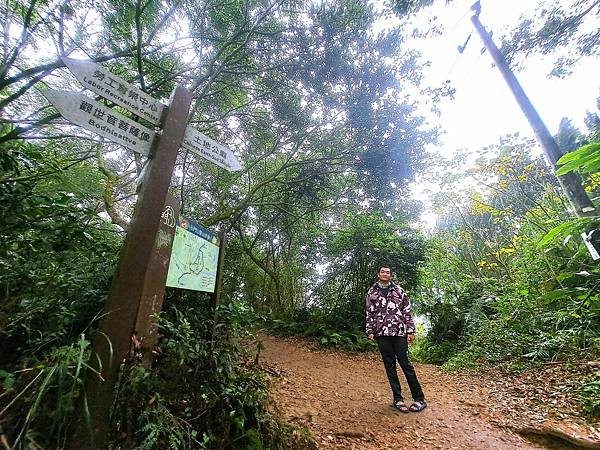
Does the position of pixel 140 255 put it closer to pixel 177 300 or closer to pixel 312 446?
pixel 177 300

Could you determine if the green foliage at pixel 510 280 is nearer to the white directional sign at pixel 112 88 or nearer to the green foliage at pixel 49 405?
the white directional sign at pixel 112 88

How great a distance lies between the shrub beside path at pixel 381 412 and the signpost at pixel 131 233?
5.24 feet

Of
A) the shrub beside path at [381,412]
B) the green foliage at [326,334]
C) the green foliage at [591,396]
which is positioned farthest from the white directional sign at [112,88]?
→ the green foliage at [326,334]

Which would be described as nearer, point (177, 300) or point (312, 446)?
point (312, 446)

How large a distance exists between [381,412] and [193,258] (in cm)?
294

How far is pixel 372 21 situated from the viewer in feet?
19.3

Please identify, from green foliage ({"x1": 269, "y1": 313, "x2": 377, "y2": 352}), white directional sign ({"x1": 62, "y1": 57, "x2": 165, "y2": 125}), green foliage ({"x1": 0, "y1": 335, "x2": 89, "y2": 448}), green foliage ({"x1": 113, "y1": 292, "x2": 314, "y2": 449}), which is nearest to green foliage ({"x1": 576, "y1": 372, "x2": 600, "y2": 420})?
green foliage ({"x1": 113, "y1": 292, "x2": 314, "y2": 449})

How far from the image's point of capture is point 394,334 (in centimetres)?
362

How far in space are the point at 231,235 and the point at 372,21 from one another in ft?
22.7

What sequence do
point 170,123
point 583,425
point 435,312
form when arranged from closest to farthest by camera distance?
point 170,123 < point 583,425 < point 435,312

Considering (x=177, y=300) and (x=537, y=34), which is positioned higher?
(x=537, y=34)

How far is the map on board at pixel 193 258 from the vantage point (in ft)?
7.73

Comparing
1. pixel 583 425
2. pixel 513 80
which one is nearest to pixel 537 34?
pixel 513 80

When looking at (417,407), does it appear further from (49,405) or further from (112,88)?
(112,88)
